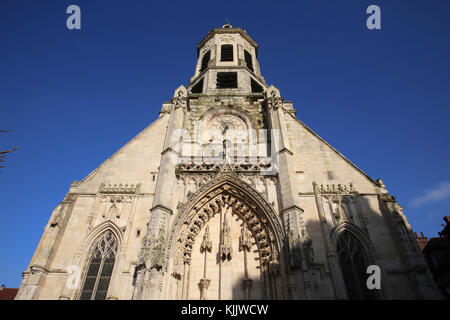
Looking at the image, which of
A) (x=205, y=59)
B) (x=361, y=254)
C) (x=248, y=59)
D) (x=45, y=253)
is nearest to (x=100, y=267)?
(x=45, y=253)

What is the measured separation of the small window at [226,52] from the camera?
20.3 m

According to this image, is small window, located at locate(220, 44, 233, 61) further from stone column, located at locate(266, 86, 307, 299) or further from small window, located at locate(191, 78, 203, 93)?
stone column, located at locate(266, 86, 307, 299)

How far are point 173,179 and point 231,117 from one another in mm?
5401

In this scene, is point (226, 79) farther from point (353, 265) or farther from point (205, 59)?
point (353, 265)

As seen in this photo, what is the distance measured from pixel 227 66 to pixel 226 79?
96 cm

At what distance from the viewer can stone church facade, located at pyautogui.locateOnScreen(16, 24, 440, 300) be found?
8.54 metres

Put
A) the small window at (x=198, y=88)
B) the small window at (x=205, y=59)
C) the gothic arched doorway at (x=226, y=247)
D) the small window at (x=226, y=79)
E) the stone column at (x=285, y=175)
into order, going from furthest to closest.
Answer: the small window at (x=205, y=59) → the small window at (x=198, y=88) → the small window at (x=226, y=79) → the gothic arched doorway at (x=226, y=247) → the stone column at (x=285, y=175)

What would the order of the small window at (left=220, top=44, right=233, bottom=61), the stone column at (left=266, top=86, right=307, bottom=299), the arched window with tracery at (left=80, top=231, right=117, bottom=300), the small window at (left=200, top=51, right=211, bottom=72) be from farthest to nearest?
the small window at (left=200, top=51, right=211, bottom=72), the small window at (left=220, top=44, right=233, bottom=61), the arched window with tracery at (left=80, top=231, right=117, bottom=300), the stone column at (left=266, top=86, right=307, bottom=299)

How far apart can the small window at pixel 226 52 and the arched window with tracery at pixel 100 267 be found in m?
15.4

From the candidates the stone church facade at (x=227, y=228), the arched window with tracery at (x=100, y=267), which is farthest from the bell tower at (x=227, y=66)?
the arched window with tracery at (x=100, y=267)

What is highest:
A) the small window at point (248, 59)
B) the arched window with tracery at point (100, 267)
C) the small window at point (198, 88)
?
the small window at point (248, 59)

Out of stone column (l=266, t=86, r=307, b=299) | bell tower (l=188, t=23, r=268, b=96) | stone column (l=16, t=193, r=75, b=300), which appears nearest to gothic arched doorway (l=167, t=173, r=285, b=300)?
stone column (l=266, t=86, r=307, b=299)

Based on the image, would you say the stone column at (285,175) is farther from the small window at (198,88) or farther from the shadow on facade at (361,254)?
the small window at (198,88)
